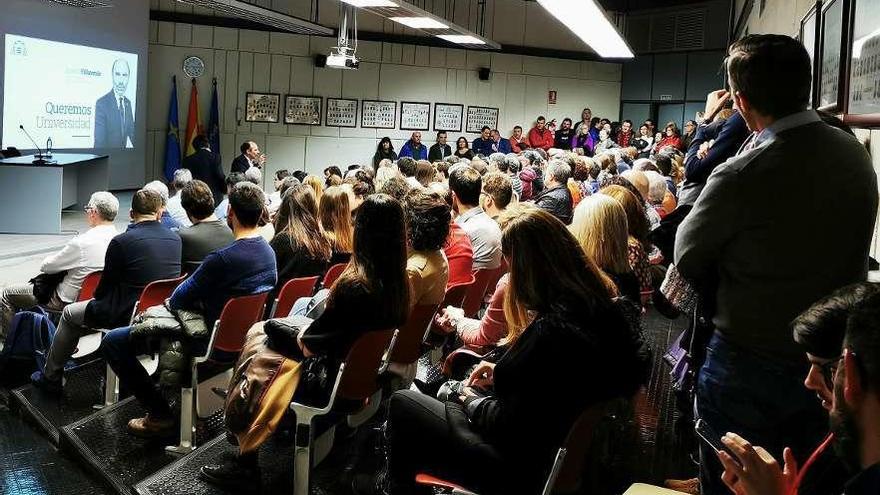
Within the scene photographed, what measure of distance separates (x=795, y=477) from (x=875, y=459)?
0.35 m

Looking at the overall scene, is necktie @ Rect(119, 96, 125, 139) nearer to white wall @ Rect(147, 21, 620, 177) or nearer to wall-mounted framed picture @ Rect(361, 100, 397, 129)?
white wall @ Rect(147, 21, 620, 177)

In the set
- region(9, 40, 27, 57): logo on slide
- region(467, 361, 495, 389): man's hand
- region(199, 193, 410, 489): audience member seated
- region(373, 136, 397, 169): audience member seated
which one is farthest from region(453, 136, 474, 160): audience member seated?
region(467, 361, 495, 389): man's hand

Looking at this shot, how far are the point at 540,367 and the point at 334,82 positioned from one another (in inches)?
550

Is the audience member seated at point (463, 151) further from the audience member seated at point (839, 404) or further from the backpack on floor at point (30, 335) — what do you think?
the audience member seated at point (839, 404)

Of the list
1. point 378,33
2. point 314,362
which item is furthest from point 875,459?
point 378,33

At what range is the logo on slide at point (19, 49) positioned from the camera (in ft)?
36.7

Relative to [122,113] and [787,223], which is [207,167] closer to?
[122,113]

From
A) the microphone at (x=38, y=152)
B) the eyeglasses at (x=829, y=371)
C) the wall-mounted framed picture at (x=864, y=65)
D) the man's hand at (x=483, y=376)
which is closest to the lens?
the eyeglasses at (x=829, y=371)

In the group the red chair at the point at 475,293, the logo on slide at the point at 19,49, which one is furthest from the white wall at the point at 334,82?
the red chair at the point at 475,293

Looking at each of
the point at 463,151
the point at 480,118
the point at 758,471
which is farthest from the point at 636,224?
the point at 480,118

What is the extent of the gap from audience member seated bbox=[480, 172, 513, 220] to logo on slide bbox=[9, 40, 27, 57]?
8.40 metres

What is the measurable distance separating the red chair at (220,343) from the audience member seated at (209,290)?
0.24 ft

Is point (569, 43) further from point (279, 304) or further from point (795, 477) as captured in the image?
point (795, 477)

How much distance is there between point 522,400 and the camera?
2.30 m
